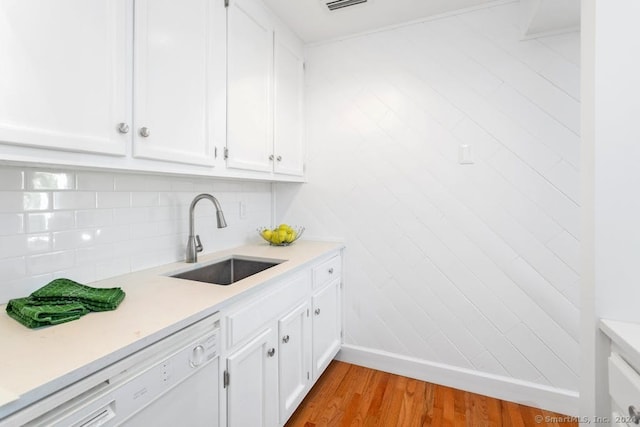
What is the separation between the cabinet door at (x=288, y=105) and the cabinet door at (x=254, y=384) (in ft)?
3.50

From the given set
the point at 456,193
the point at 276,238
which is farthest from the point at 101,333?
the point at 456,193

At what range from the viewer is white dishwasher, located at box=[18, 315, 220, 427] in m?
0.64

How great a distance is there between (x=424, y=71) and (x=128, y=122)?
5.72 ft

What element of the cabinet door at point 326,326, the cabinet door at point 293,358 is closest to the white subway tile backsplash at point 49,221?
the cabinet door at point 293,358

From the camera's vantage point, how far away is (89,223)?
3.95 ft

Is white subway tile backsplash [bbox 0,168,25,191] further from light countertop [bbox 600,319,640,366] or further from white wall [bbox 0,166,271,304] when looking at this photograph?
light countertop [bbox 600,319,640,366]

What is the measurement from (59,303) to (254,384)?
2.42ft

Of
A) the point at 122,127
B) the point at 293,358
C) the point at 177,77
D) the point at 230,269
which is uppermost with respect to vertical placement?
the point at 177,77

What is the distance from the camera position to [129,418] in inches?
28.7

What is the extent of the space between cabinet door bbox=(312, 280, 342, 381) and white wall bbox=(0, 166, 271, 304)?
2.43 feet

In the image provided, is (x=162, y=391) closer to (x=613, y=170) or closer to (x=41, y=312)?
(x=41, y=312)

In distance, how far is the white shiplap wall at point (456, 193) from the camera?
1.69 meters

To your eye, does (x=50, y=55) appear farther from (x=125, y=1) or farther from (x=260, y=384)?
(x=260, y=384)

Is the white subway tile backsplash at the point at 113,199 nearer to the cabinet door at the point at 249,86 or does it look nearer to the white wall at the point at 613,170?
the cabinet door at the point at 249,86
